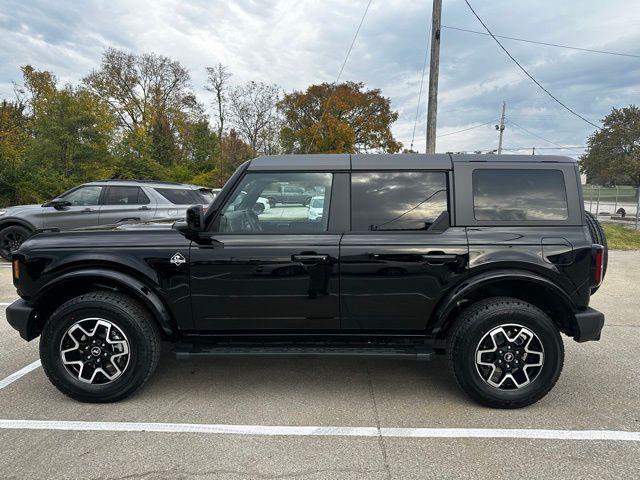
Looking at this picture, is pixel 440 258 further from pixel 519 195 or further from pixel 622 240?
pixel 622 240

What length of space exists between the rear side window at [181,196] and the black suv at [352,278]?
18.0 ft

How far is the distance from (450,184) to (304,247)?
119cm

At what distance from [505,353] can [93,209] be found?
8.08 metres

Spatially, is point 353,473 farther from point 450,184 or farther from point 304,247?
point 450,184

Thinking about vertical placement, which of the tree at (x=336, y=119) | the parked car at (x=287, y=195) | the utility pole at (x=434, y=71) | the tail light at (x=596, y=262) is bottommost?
the tail light at (x=596, y=262)

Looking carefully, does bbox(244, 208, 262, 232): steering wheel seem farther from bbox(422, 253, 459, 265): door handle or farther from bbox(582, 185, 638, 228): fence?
bbox(582, 185, 638, 228): fence

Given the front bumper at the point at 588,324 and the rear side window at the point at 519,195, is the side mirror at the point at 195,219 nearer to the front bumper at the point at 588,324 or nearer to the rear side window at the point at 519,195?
the rear side window at the point at 519,195

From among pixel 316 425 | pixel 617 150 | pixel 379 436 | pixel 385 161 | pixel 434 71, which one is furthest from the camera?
pixel 617 150

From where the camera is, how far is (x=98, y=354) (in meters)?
3.02

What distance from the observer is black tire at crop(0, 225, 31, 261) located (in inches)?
324

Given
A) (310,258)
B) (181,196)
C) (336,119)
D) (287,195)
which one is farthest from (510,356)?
(336,119)

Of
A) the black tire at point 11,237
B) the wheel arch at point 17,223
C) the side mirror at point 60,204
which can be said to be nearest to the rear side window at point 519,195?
the side mirror at point 60,204

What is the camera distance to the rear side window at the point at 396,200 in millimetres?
3035

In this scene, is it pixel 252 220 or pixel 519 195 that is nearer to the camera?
pixel 519 195
